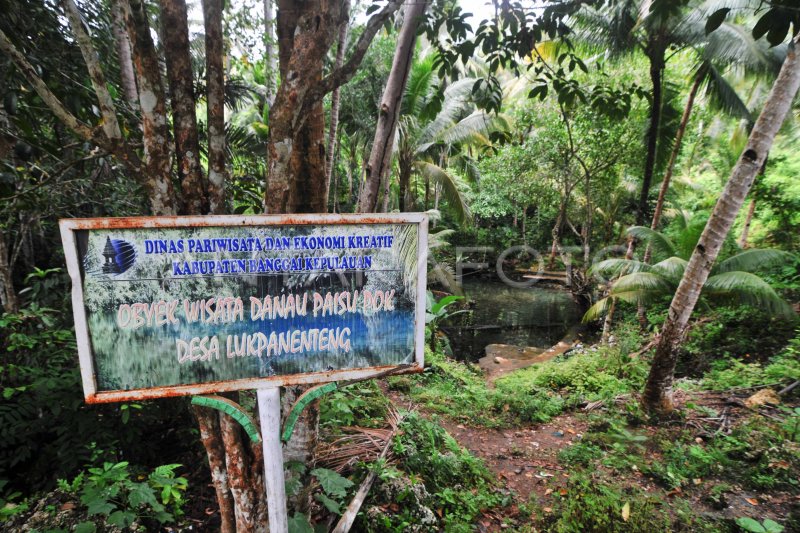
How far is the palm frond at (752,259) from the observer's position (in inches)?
238

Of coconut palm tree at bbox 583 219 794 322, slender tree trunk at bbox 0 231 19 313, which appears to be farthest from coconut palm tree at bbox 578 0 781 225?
slender tree trunk at bbox 0 231 19 313

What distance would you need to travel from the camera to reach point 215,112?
1804 mm

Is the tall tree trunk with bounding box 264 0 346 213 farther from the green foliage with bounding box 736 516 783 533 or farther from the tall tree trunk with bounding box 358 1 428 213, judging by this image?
the green foliage with bounding box 736 516 783 533

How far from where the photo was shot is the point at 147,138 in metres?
1.63

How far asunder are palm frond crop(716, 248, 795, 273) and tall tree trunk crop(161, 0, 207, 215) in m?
7.57

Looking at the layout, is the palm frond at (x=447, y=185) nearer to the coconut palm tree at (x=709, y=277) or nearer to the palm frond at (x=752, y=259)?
the coconut palm tree at (x=709, y=277)

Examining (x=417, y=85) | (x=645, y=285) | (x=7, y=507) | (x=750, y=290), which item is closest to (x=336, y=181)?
(x=417, y=85)

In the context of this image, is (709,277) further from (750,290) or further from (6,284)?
(6,284)

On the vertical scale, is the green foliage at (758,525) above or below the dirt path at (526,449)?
above

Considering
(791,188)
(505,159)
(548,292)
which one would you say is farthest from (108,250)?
(548,292)

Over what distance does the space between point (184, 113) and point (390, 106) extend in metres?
1.57

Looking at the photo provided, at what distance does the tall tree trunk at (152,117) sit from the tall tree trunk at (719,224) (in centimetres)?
452

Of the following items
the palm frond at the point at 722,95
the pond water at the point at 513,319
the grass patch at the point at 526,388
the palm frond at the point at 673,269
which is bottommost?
the pond water at the point at 513,319

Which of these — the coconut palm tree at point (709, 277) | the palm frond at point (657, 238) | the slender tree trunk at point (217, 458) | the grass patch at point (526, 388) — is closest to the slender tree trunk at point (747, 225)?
the coconut palm tree at point (709, 277)
